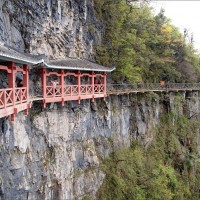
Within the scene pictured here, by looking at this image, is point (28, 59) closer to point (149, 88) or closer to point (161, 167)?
point (161, 167)

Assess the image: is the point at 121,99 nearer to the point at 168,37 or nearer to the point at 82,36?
the point at 82,36

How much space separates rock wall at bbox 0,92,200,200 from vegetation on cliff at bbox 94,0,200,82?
3.38 m

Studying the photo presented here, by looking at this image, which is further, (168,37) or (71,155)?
(168,37)

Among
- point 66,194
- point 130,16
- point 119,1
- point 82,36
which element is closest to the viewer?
point 66,194

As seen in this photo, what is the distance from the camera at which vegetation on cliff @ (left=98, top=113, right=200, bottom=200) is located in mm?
21781

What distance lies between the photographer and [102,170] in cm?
2128

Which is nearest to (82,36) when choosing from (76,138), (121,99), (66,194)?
(121,99)

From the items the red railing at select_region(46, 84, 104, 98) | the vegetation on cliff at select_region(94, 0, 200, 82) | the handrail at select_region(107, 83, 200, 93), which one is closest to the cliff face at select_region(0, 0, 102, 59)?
the vegetation on cliff at select_region(94, 0, 200, 82)

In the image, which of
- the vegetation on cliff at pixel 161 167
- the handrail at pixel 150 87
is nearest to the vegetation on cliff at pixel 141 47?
the handrail at pixel 150 87

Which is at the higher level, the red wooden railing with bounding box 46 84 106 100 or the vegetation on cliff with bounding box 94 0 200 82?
the vegetation on cliff with bounding box 94 0 200 82

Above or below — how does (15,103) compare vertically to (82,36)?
below

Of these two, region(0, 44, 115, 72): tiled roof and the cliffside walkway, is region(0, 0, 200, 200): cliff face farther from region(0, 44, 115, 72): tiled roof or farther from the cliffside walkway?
region(0, 44, 115, 72): tiled roof

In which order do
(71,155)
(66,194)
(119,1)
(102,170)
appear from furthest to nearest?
1. (119,1)
2. (102,170)
3. (71,155)
4. (66,194)

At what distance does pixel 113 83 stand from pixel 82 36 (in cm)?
557
